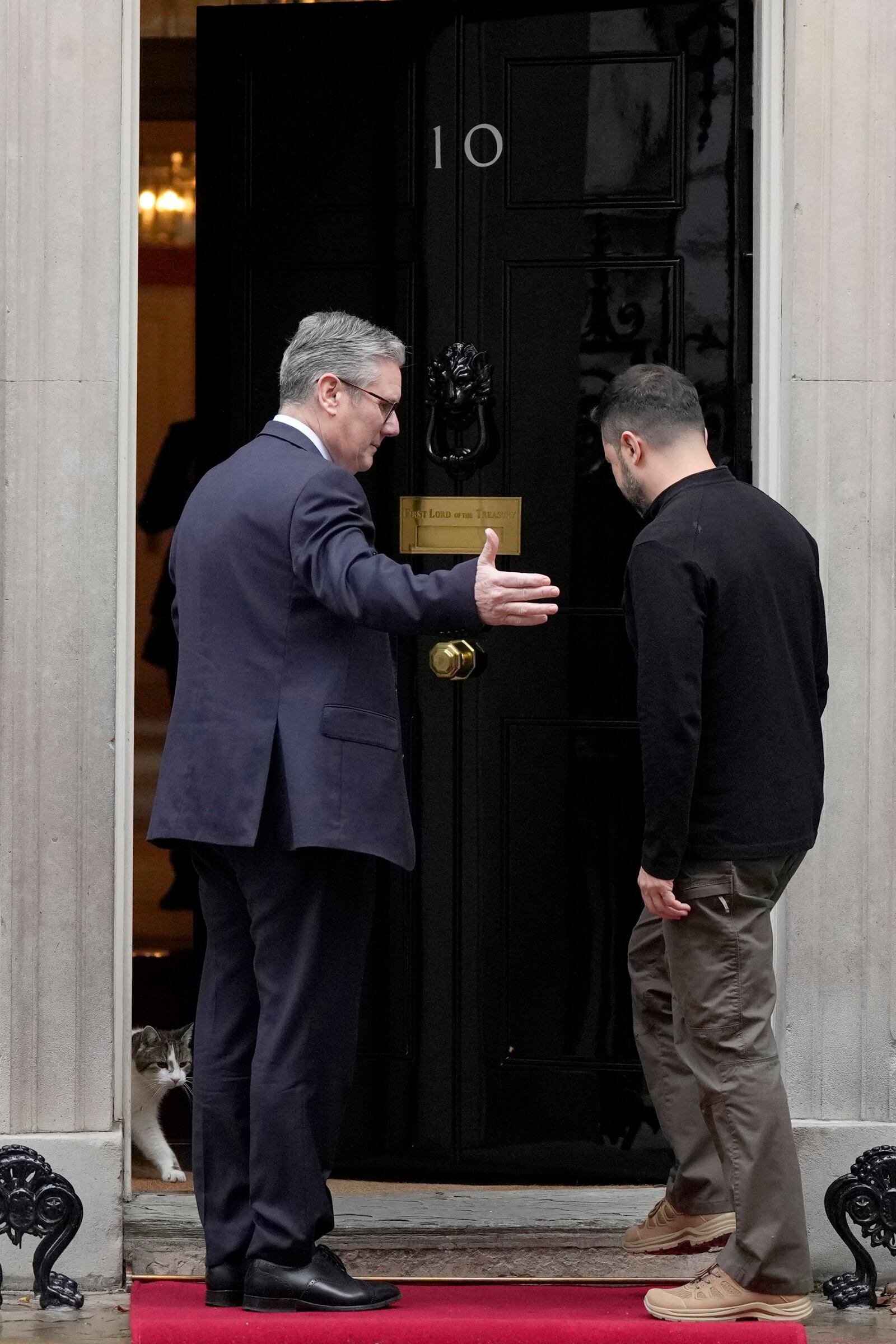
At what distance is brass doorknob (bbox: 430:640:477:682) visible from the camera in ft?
14.5

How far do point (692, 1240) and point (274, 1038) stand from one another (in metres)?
1.21

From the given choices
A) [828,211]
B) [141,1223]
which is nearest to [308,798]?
[141,1223]

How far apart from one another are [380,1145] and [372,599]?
1.94 m

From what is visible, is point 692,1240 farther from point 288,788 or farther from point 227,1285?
point 288,788

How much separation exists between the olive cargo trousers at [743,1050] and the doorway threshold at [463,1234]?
0.68m

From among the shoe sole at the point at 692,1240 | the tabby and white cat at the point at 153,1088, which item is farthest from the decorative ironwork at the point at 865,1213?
the tabby and white cat at the point at 153,1088

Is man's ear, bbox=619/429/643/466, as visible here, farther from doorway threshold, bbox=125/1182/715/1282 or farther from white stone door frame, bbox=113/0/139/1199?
doorway threshold, bbox=125/1182/715/1282

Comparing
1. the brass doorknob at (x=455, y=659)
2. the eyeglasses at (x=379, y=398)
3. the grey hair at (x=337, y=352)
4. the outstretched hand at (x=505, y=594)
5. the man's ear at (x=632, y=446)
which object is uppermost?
the grey hair at (x=337, y=352)

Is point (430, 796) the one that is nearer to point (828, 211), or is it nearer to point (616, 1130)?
point (616, 1130)

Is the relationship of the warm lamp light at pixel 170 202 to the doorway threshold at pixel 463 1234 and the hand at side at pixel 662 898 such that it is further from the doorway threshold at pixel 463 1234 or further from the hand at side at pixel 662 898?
the doorway threshold at pixel 463 1234

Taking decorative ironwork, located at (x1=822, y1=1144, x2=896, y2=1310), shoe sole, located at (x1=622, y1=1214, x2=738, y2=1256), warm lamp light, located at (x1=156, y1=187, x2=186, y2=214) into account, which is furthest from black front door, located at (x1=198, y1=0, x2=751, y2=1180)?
decorative ironwork, located at (x1=822, y1=1144, x2=896, y2=1310)

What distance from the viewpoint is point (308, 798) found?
3.29 metres

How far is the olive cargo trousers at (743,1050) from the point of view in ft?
10.9

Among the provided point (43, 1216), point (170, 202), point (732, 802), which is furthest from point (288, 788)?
point (170, 202)
